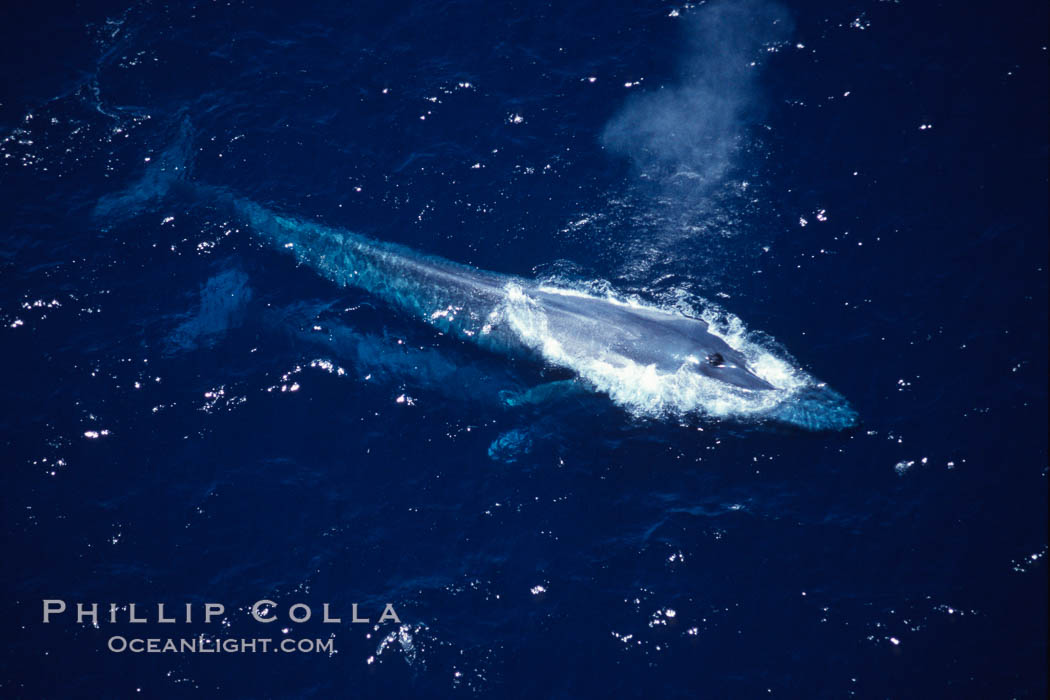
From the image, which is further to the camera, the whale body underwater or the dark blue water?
the whale body underwater

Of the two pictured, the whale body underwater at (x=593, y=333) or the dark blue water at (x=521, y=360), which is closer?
the dark blue water at (x=521, y=360)

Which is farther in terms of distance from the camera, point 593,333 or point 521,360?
point 521,360

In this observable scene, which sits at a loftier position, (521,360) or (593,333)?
(593,333)

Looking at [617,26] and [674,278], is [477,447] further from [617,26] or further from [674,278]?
[617,26]
